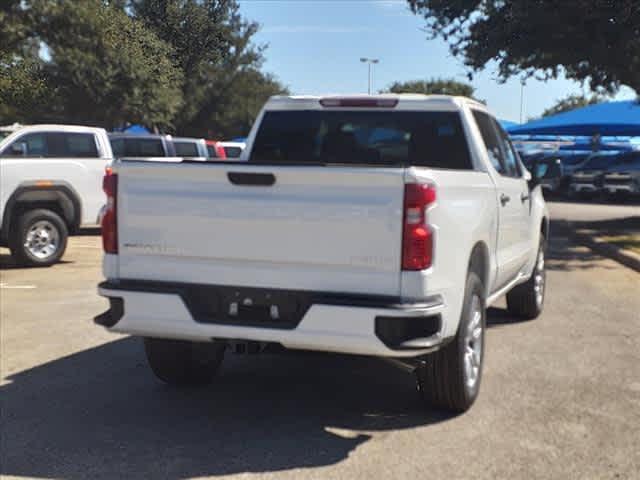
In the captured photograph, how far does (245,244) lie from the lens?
4.49 meters

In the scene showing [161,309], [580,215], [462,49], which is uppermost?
[462,49]

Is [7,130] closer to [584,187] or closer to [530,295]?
[530,295]

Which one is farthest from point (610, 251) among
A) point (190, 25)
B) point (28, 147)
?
point (190, 25)

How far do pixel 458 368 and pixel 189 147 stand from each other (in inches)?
556

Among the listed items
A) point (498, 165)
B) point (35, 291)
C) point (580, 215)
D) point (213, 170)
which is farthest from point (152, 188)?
point (580, 215)

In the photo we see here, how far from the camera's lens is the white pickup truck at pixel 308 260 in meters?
4.25

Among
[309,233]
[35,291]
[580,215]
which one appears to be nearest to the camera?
[309,233]

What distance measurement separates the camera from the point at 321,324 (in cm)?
434

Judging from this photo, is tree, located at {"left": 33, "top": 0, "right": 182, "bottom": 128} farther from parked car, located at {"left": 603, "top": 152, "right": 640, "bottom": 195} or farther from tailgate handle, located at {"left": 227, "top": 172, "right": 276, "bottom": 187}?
parked car, located at {"left": 603, "top": 152, "right": 640, "bottom": 195}

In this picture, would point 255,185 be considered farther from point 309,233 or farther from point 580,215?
point 580,215

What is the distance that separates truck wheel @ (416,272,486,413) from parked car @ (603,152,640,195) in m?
22.8

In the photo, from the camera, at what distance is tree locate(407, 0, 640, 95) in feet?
46.9

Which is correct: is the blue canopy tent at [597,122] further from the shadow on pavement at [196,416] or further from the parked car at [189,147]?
the shadow on pavement at [196,416]

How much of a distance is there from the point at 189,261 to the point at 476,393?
2056 millimetres
